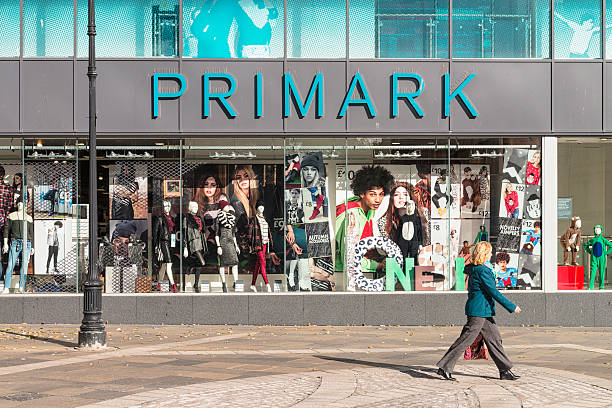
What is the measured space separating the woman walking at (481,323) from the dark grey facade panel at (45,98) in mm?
9961

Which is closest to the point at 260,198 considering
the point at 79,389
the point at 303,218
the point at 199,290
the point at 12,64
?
the point at 303,218

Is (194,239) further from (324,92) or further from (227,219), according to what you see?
(324,92)

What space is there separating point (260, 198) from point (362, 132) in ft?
7.97

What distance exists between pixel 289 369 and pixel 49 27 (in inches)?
384

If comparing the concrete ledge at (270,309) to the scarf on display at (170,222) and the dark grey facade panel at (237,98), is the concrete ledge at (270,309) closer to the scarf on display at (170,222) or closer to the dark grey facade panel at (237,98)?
the scarf on display at (170,222)

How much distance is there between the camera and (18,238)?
1894 centimetres

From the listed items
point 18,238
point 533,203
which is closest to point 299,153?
point 533,203

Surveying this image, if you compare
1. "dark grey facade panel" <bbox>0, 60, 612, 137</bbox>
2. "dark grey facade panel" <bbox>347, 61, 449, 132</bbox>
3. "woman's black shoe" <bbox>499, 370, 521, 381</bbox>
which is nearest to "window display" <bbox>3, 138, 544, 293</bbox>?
"dark grey facade panel" <bbox>347, 61, 449, 132</bbox>

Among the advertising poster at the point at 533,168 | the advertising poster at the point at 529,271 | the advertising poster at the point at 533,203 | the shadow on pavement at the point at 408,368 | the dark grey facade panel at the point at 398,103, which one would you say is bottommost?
the shadow on pavement at the point at 408,368

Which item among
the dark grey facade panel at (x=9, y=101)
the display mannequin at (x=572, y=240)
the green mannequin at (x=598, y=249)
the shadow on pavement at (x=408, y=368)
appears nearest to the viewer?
the shadow on pavement at (x=408, y=368)

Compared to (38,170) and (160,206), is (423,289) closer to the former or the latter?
(160,206)

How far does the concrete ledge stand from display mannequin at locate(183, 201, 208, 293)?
0.68 metres

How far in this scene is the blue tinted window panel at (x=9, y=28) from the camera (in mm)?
18688

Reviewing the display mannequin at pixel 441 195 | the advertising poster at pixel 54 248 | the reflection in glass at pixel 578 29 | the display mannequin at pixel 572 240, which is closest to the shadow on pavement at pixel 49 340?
the advertising poster at pixel 54 248
